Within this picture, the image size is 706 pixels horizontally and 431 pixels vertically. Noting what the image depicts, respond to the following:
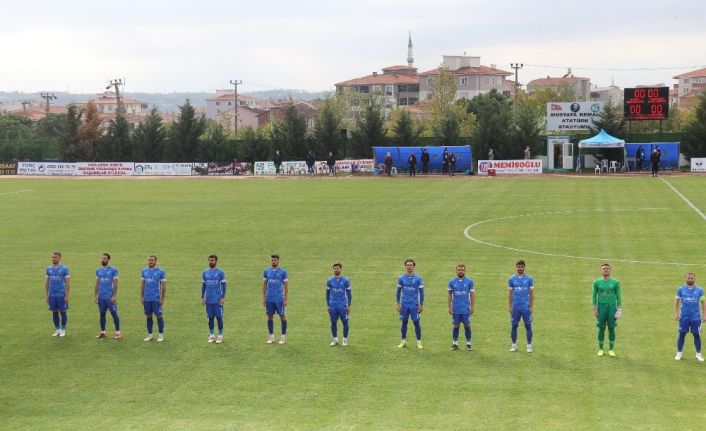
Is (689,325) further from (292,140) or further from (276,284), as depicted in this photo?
(292,140)

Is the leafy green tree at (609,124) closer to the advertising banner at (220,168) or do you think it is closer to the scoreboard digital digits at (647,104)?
the scoreboard digital digits at (647,104)

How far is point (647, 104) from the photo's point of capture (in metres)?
78.4

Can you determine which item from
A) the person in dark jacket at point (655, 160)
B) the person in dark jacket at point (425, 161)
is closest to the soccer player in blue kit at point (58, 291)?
the person in dark jacket at point (655, 160)

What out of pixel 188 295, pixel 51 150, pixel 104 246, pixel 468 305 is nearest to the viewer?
pixel 468 305

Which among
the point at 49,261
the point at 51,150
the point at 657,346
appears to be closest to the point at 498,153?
the point at 51,150

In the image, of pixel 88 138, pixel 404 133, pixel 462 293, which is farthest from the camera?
pixel 88 138

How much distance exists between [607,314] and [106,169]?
72.3m

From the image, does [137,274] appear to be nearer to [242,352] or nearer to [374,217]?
[242,352]

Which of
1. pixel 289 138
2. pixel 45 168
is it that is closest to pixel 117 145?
pixel 45 168

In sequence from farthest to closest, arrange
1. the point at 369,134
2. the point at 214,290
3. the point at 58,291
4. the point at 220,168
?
the point at 369,134 < the point at 220,168 < the point at 58,291 < the point at 214,290

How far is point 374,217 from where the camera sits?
46.5 m

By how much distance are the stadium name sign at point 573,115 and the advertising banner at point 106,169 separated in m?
36.4

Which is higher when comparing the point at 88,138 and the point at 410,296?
the point at 88,138

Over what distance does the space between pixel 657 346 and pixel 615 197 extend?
112 feet
